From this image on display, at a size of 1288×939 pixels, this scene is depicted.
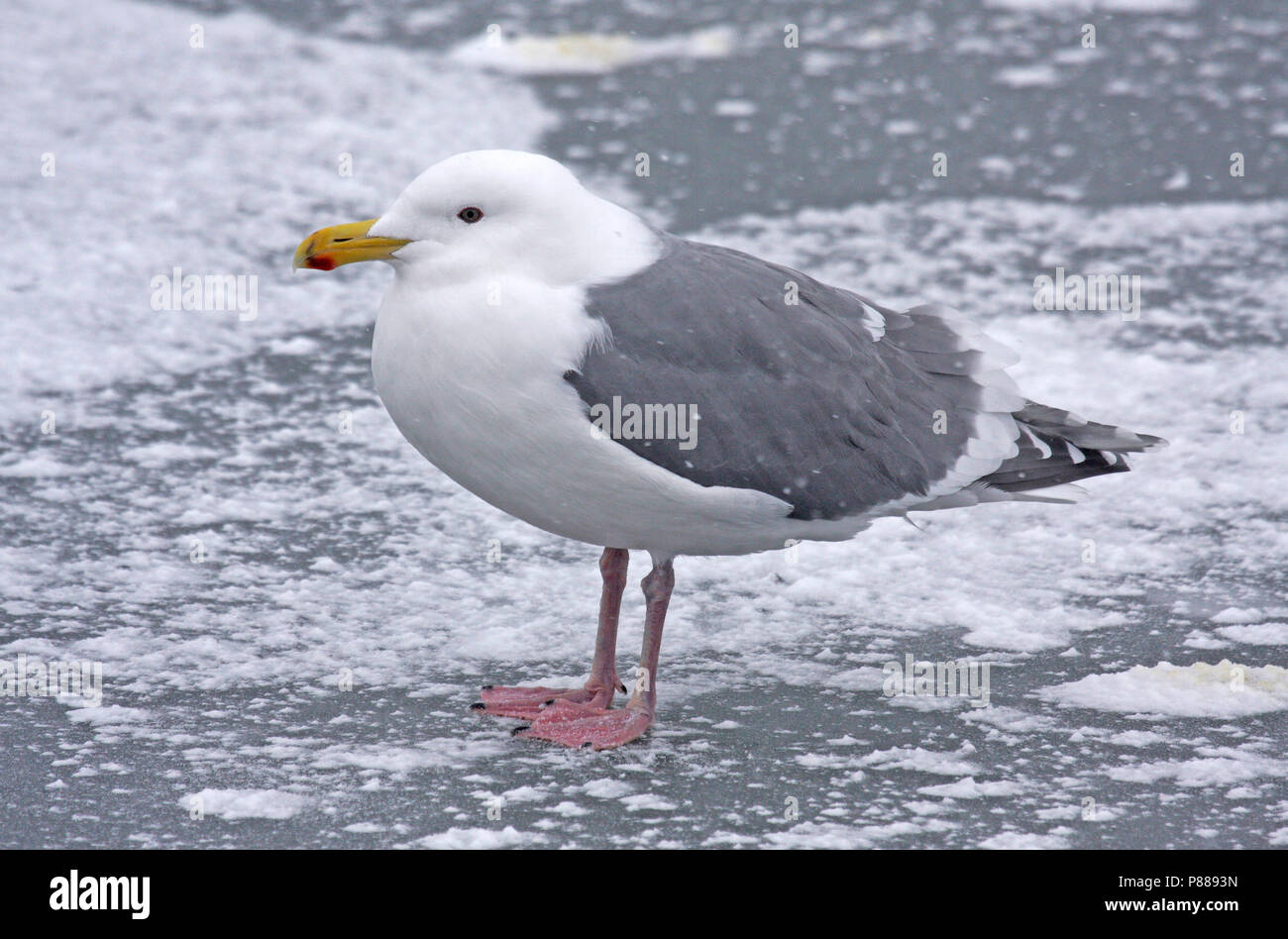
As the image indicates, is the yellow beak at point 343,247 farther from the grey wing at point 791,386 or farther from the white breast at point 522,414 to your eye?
the grey wing at point 791,386

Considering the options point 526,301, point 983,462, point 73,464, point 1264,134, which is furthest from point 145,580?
point 1264,134

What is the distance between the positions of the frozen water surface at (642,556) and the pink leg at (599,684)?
0.30ft

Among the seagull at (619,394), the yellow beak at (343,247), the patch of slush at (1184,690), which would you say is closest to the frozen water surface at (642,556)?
the patch of slush at (1184,690)

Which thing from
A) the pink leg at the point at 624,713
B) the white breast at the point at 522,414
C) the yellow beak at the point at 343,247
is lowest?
the pink leg at the point at 624,713

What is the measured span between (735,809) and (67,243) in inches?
194

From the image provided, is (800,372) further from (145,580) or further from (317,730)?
(145,580)

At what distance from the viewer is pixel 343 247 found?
3.86m

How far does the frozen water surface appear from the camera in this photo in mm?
3674

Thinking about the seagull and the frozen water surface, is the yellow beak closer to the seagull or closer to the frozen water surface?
the seagull

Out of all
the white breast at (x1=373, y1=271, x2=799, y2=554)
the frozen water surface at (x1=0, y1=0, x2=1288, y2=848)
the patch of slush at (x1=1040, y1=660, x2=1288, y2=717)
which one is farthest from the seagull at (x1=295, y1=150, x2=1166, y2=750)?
the patch of slush at (x1=1040, y1=660, x2=1288, y2=717)

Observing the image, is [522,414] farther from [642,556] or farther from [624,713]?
[642,556]

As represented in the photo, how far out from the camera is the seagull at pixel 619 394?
3648 millimetres

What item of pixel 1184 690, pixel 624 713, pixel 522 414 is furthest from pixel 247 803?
pixel 1184 690

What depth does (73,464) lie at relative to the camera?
5.43 m
